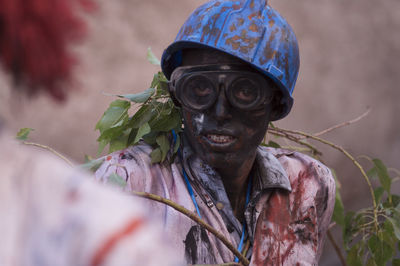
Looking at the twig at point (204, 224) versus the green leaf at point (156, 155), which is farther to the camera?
the green leaf at point (156, 155)

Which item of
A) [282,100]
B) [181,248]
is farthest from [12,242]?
[282,100]

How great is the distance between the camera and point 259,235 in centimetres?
167

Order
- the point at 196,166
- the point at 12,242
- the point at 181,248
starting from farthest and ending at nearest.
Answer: the point at 196,166 < the point at 181,248 < the point at 12,242

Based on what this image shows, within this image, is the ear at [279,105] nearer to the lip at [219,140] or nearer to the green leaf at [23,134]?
the lip at [219,140]

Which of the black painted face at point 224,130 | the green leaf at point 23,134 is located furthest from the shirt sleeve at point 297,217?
the green leaf at point 23,134

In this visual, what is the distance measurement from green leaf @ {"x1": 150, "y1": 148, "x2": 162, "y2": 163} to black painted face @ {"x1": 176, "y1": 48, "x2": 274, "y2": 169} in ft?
0.34

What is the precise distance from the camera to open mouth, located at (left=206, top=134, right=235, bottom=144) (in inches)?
62.1

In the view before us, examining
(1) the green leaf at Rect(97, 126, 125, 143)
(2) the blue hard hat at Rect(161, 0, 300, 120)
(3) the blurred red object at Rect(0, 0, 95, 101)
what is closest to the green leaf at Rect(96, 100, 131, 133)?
(1) the green leaf at Rect(97, 126, 125, 143)

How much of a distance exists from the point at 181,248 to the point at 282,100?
524 mm

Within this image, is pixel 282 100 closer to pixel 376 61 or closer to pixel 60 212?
pixel 60 212

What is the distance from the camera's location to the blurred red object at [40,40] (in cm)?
70

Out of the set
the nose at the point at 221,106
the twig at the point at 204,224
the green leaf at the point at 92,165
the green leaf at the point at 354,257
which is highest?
the nose at the point at 221,106

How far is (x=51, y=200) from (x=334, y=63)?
3091 millimetres

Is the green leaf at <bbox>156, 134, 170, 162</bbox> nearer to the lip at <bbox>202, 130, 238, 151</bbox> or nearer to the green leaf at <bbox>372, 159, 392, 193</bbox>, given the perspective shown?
the lip at <bbox>202, 130, 238, 151</bbox>
